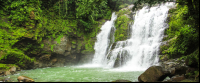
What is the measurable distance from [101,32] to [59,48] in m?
6.56

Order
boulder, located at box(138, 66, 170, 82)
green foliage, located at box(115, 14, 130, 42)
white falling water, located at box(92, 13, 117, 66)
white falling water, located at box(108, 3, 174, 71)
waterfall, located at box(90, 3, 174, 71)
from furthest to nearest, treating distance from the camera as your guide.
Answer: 1. white falling water, located at box(92, 13, 117, 66)
2. green foliage, located at box(115, 14, 130, 42)
3. waterfall, located at box(90, 3, 174, 71)
4. white falling water, located at box(108, 3, 174, 71)
5. boulder, located at box(138, 66, 170, 82)

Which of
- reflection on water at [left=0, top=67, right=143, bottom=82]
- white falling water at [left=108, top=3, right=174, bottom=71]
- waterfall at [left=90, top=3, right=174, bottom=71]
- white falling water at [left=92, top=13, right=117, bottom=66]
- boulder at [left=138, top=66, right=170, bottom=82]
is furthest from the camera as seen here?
white falling water at [left=92, top=13, right=117, bottom=66]

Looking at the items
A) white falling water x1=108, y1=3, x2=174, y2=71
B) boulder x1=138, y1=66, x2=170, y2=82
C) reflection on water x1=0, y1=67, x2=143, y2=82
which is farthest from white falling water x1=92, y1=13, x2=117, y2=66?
boulder x1=138, y1=66, x2=170, y2=82

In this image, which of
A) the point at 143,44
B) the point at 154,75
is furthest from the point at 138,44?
the point at 154,75

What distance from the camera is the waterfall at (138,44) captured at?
13167 millimetres

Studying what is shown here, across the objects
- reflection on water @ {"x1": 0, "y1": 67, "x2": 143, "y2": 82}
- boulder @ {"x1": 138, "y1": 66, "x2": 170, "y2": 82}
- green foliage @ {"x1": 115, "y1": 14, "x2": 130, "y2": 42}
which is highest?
green foliage @ {"x1": 115, "y1": 14, "x2": 130, "y2": 42}

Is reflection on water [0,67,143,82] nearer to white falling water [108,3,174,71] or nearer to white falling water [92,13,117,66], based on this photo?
white falling water [108,3,174,71]

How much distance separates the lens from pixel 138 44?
16.0m

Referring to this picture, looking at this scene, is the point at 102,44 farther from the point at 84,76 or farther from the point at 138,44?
the point at 84,76

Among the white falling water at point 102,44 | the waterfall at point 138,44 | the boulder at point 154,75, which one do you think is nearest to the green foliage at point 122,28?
the waterfall at point 138,44

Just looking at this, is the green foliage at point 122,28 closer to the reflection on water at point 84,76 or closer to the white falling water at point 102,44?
the white falling water at point 102,44

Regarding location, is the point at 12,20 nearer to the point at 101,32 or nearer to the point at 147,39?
the point at 101,32

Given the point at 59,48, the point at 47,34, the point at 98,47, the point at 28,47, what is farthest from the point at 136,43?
the point at 28,47

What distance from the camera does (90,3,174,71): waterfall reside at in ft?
43.2
